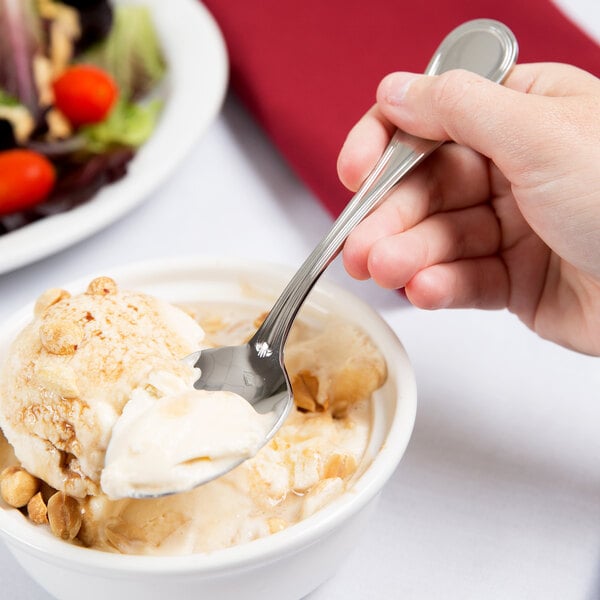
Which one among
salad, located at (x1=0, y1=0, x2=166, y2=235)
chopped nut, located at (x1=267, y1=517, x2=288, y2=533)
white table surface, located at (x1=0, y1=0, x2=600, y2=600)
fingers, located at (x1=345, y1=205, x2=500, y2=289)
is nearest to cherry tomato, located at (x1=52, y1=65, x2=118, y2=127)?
salad, located at (x1=0, y1=0, x2=166, y2=235)

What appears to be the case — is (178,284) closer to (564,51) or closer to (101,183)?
(101,183)

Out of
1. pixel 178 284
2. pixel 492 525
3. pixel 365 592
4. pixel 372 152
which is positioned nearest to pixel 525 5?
pixel 372 152

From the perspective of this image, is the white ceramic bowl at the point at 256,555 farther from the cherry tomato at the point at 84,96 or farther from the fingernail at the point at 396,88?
the cherry tomato at the point at 84,96

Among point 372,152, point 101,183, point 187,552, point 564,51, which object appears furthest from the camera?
point 564,51

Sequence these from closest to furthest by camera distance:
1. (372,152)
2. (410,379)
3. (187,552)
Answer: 1. (187,552)
2. (410,379)
3. (372,152)

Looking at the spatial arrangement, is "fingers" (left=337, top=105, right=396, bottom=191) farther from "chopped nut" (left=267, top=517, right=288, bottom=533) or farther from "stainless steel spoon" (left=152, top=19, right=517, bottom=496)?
"chopped nut" (left=267, top=517, right=288, bottom=533)

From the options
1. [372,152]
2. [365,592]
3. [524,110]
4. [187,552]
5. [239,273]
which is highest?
[524,110]

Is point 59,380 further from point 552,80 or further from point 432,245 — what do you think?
point 552,80

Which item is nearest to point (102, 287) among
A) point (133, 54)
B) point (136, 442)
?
point (136, 442)
